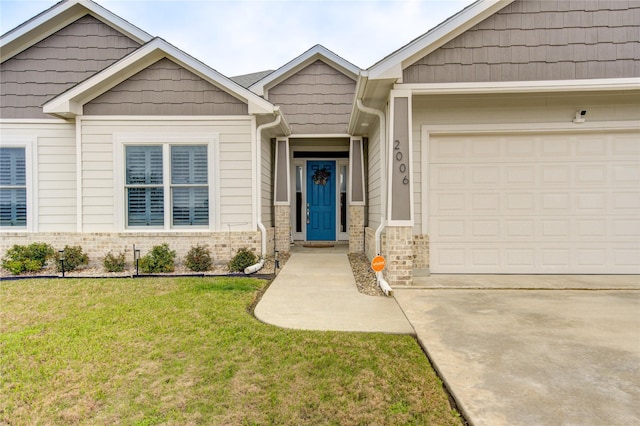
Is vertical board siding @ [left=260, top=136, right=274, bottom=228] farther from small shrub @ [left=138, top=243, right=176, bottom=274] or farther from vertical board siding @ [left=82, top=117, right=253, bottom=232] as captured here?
small shrub @ [left=138, top=243, right=176, bottom=274]

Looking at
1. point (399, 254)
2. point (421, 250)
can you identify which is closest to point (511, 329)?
point (399, 254)

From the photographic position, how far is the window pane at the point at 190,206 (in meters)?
7.25

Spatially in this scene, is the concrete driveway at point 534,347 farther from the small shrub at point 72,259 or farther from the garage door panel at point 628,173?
the small shrub at point 72,259

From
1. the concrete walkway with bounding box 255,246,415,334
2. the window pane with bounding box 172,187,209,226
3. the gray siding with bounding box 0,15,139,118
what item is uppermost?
the gray siding with bounding box 0,15,139,118

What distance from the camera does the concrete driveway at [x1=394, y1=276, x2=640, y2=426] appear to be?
2.36 meters

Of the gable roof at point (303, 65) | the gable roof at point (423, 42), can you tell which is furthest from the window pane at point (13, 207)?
the gable roof at point (423, 42)

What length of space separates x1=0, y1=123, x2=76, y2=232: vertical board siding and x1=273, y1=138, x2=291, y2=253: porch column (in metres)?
4.37

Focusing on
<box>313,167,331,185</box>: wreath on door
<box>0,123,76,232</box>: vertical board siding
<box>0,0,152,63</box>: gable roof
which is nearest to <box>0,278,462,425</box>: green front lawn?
<box>0,123,76,232</box>: vertical board siding

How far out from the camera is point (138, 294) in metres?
5.32

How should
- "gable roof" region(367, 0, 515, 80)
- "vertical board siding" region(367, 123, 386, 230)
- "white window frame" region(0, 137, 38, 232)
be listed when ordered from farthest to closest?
1. "vertical board siding" region(367, 123, 386, 230)
2. "white window frame" region(0, 137, 38, 232)
3. "gable roof" region(367, 0, 515, 80)

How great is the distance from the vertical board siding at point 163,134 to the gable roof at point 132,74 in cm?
38

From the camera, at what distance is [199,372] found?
2873 millimetres

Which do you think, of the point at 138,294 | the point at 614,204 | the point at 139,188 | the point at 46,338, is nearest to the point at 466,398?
the point at 46,338

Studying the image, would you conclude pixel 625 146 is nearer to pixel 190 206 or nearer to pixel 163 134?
pixel 190 206
